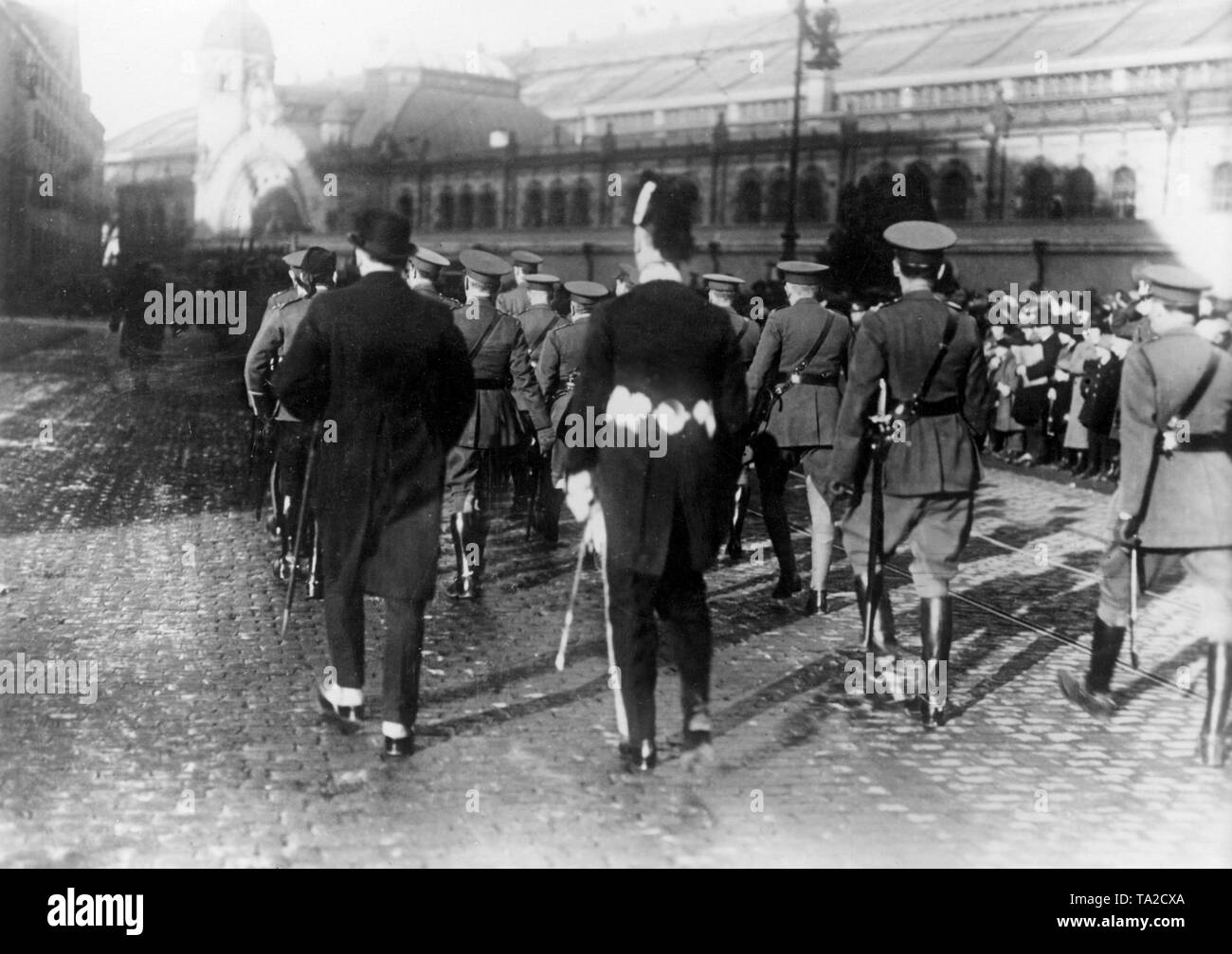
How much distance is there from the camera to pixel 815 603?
952 centimetres

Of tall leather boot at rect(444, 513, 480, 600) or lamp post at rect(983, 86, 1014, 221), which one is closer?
tall leather boot at rect(444, 513, 480, 600)

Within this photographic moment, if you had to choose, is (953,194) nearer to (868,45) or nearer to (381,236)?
(868,45)

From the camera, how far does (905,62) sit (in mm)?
59188

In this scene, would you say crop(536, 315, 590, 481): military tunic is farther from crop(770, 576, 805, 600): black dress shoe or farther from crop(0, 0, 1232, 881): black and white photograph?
crop(770, 576, 805, 600): black dress shoe

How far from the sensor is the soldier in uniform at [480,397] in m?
9.62

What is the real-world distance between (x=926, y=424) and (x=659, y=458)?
162cm

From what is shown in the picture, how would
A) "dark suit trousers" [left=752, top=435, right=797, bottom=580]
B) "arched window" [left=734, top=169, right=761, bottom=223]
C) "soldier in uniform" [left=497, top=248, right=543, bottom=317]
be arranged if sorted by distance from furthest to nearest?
"arched window" [left=734, top=169, right=761, bottom=223] < "soldier in uniform" [left=497, top=248, right=543, bottom=317] < "dark suit trousers" [left=752, top=435, right=797, bottom=580]

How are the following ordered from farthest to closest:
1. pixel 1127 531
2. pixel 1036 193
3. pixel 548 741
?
pixel 1036 193, pixel 1127 531, pixel 548 741

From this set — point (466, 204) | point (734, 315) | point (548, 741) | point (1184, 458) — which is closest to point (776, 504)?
point (734, 315)

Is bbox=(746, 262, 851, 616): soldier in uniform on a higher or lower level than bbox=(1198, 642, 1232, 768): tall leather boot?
higher

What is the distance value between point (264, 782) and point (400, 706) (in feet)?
2.14

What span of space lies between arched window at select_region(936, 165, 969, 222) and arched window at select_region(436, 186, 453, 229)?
2229 cm

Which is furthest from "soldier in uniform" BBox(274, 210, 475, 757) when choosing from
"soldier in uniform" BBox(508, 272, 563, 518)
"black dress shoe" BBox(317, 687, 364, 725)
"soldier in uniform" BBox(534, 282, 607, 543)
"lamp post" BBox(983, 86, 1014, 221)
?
"lamp post" BBox(983, 86, 1014, 221)

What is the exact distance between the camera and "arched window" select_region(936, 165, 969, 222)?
4919 centimetres
